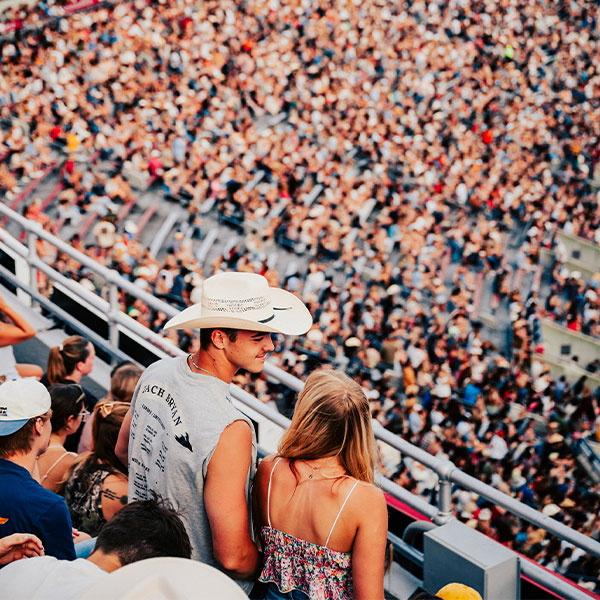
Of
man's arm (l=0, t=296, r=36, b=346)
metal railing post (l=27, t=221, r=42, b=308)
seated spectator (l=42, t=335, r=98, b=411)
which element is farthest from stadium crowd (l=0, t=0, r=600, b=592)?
man's arm (l=0, t=296, r=36, b=346)

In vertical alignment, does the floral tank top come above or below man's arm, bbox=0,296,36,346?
above

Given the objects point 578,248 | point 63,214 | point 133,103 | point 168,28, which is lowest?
point 578,248

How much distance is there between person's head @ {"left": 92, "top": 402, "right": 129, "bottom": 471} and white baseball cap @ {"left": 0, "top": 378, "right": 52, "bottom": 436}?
598 mm

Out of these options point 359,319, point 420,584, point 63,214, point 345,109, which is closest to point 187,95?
point 345,109

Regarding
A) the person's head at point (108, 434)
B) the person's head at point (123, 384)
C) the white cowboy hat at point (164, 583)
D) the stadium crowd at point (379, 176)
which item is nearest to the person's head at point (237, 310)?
the person's head at point (108, 434)

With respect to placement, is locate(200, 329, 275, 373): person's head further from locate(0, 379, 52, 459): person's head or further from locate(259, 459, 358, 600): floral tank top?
locate(0, 379, 52, 459): person's head

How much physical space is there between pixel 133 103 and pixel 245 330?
18.7 meters

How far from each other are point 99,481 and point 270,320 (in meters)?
1.17

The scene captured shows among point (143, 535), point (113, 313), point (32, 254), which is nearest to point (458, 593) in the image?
point (143, 535)

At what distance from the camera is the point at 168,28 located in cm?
2495

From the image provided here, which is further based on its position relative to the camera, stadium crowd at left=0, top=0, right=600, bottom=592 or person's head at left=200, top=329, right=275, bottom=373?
stadium crowd at left=0, top=0, right=600, bottom=592

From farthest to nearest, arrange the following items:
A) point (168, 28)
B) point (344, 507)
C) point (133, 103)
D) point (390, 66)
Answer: point (390, 66)
point (168, 28)
point (133, 103)
point (344, 507)

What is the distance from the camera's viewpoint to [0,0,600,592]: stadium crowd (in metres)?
12.5

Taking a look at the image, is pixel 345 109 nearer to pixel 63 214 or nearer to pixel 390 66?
pixel 390 66
